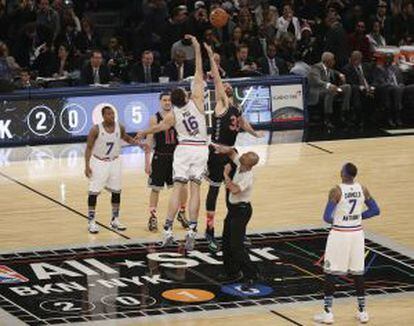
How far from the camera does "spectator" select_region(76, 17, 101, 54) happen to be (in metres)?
31.4

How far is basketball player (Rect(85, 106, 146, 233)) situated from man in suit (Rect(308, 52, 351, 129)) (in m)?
9.88

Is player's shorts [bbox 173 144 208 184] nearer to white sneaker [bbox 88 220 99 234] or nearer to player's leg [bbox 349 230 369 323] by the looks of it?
white sneaker [bbox 88 220 99 234]

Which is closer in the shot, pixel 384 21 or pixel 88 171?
pixel 88 171

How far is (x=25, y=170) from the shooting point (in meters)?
26.3

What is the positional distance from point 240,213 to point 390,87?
13.6 meters

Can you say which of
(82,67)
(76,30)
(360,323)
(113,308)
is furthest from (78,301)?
(76,30)

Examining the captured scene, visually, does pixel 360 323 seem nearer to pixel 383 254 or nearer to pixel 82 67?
pixel 383 254

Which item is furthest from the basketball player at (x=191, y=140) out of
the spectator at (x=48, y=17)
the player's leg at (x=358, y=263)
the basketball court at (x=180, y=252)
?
the spectator at (x=48, y=17)

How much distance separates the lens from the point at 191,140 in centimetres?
2052

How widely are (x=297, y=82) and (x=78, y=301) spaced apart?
1319cm

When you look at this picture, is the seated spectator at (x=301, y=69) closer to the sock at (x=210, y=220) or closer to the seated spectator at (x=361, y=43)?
the seated spectator at (x=361, y=43)

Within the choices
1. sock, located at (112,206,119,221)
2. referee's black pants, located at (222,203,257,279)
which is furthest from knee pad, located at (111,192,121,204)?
referee's black pants, located at (222,203,257,279)

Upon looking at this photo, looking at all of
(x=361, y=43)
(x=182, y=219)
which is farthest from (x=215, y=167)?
(x=361, y=43)

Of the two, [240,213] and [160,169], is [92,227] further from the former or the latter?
[240,213]
